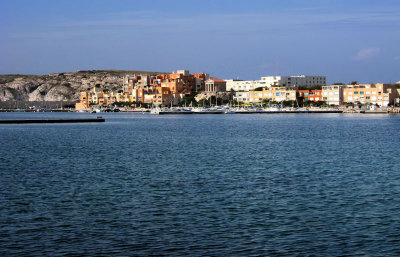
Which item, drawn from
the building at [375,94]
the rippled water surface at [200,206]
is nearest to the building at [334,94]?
the building at [375,94]

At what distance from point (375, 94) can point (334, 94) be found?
13.9 metres

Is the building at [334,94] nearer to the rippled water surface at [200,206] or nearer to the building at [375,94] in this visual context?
the building at [375,94]

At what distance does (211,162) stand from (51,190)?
1276 centimetres

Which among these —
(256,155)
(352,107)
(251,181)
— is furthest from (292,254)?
(352,107)

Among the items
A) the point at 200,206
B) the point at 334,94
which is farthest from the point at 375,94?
the point at 200,206

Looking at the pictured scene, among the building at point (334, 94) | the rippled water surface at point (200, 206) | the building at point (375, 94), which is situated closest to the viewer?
the rippled water surface at point (200, 206)

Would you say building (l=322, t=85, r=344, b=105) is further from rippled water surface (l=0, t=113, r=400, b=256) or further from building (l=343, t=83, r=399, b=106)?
rippled water surface (l=0, t=113, r=400, b=256)

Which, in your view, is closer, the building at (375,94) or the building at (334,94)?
the building at (375,94)

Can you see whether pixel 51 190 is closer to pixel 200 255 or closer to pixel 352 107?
pixel 200 255

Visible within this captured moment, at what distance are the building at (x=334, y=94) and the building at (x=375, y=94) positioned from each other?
3.69 m

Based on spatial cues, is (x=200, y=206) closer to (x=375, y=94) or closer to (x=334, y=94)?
(x=375, y=94)

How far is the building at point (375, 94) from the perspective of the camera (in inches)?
7205

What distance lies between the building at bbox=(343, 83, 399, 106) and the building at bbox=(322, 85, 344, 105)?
→ 145 inches

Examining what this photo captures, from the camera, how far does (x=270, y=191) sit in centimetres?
2264
